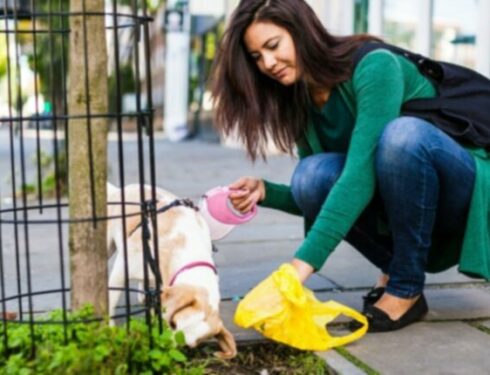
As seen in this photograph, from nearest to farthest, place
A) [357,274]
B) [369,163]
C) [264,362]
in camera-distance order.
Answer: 1. [264,362]
2. [369,163]
3. [357,274]

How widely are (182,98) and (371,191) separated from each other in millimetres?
18406

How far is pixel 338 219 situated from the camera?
2.52 metres

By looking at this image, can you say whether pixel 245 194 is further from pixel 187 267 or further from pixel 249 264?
pixel 249 264

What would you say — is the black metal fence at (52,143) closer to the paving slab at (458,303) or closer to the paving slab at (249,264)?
the paving slab at (249,264)

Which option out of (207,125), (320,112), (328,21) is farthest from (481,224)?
(207,125)

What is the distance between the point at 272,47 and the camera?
106 inches

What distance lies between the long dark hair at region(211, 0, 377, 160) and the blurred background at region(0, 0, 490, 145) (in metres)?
0.25

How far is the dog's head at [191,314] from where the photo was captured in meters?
2.39

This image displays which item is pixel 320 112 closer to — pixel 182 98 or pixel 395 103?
pixel 395 103

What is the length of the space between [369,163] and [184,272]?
0.70 metres

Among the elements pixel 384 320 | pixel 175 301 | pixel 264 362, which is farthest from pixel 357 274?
pixel 175 301

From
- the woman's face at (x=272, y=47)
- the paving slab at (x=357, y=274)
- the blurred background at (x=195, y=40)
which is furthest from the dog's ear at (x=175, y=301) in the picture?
the paving slab at (x=357, y=274)

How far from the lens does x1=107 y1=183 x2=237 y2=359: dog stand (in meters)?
2.40

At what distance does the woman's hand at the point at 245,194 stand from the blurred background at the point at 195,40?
1.23 feet
